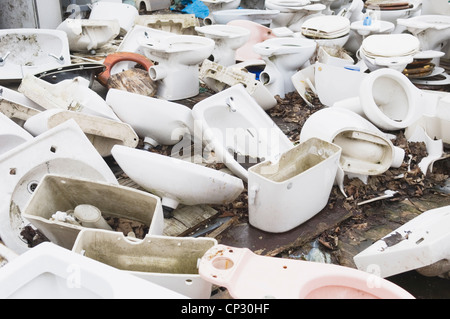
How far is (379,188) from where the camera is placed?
7.82ft

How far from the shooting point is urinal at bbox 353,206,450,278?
1494 mm

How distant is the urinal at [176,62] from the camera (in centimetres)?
321

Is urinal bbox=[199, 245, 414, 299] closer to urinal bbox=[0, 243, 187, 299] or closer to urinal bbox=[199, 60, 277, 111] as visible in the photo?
urinal bbox=[0, 243, 187, 299]

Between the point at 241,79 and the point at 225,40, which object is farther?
the point at 225,40

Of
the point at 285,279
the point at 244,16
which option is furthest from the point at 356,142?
the point at 244,16

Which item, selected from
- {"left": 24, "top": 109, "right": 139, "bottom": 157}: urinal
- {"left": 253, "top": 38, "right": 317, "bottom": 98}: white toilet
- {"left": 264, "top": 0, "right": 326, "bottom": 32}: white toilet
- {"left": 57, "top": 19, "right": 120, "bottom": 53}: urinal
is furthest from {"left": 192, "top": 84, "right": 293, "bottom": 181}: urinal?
{"left": 264, "top": 0, "right": 326, "bottom": 32}: white toilet

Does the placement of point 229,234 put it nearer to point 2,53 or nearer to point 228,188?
point 228,188

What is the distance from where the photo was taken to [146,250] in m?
1.54

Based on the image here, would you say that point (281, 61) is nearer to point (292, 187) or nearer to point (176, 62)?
point (176, 62)

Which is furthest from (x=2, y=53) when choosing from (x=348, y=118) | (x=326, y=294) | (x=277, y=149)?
(x=326, y=294)

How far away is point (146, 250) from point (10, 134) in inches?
42.6

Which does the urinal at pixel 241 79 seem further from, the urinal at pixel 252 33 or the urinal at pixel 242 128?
the urinal at pixel 252 33

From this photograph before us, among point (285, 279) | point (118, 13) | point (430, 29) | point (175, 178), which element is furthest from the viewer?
point (118, 13)

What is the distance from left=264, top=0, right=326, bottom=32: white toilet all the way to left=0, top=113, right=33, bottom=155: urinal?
122 inches
